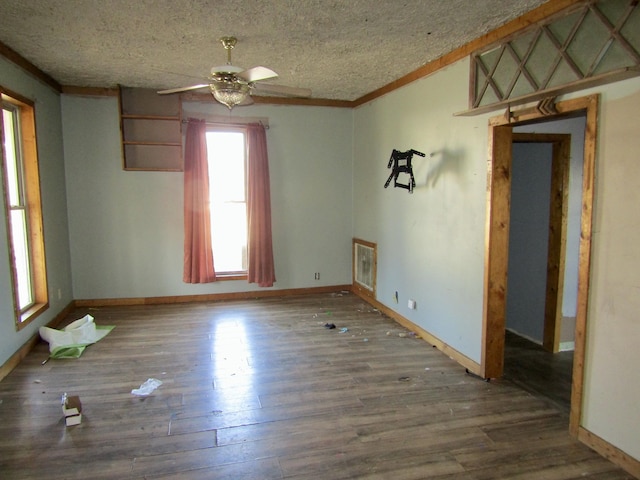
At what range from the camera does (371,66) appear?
163 inches

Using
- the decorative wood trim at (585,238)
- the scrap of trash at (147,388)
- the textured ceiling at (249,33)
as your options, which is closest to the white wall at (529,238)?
the textured ceiling at (249,33)

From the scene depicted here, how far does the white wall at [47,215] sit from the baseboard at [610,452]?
161 inches

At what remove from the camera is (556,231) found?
12.8 feet

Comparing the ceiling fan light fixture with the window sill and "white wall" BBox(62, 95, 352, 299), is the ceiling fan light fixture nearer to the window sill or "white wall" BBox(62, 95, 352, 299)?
"white wall" BBox(62, 95, 352, 299)

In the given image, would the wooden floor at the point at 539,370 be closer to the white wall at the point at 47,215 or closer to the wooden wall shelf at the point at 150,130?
the white wall at the point at 47,215

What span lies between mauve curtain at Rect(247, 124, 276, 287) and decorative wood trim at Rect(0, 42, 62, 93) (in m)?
2.16

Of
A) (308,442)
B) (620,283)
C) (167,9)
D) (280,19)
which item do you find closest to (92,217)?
(167,9)

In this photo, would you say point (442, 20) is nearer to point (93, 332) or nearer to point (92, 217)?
point (93, 332)

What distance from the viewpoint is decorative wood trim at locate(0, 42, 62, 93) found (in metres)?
3.60

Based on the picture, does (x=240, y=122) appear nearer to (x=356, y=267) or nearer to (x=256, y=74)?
(x=356, y=267)

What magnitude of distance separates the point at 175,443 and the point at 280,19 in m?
2.77

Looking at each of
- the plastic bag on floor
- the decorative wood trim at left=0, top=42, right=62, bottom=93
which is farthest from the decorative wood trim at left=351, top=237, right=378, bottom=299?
the decorative wood trim at left=0, top=42, right=62, bottom=93

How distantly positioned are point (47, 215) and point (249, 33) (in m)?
2.94

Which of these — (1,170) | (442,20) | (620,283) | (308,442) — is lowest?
(308,442)
